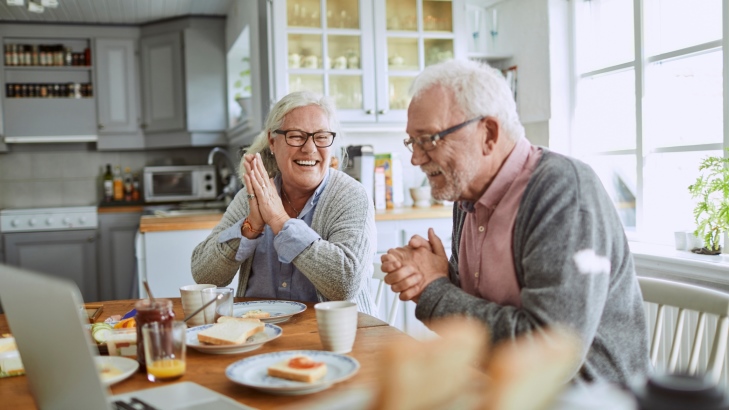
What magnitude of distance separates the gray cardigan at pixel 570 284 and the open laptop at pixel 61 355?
515 millimetres

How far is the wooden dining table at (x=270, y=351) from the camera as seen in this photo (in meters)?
1.04

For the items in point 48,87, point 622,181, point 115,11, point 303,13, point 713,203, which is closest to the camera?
point 713,203

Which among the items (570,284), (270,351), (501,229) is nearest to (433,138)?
(501,229)

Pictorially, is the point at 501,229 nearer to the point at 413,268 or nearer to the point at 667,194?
the point at 413,268

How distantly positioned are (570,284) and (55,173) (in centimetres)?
565

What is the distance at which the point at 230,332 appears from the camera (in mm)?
1314

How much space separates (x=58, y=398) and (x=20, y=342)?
141 mm

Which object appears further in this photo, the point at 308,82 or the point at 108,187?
the point at 108,187

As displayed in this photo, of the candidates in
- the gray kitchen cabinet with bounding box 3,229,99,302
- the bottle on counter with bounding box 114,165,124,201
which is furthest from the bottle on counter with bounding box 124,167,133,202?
the gray kitchen cabinet with bounding box 3,229,99,302

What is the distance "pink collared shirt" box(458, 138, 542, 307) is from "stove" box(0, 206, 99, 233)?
15.0 ft

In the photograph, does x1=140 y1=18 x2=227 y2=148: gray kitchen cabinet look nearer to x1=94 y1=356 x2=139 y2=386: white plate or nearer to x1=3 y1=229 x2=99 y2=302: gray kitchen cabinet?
x1=3 y1=229 x2=99 y2=302: gray kitchen cabinet

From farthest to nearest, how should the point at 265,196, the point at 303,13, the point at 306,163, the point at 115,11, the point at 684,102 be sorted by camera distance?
1. the point at 115,11
2. the point at 303,13
3. the point at 684,102
4. the point at 306,163
5. the point at 265,196

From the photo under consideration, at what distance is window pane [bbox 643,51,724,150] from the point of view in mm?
2705

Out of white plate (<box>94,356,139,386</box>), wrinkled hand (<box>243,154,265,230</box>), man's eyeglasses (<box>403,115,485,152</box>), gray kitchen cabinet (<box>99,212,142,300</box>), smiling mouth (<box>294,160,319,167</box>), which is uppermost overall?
man's eyeglasses (<box>403,115,485,152</box>)
